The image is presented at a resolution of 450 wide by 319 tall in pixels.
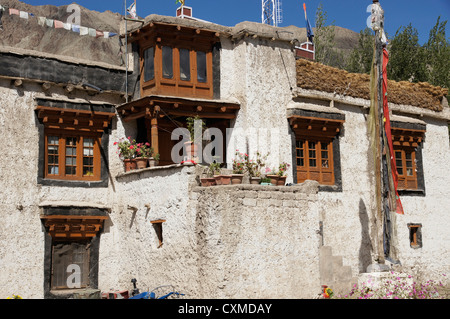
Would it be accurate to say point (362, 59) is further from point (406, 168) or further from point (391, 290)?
point (391, 290)

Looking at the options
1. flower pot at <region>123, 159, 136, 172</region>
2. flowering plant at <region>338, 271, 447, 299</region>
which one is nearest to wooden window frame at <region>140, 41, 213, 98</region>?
flower pot at <region>123, 159, 136, 172</region>

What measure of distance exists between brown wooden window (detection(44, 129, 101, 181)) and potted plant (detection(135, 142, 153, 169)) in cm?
124

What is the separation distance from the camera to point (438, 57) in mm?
27781

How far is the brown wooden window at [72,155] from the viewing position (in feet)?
48.8

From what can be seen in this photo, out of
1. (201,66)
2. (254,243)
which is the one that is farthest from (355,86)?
(254,243)

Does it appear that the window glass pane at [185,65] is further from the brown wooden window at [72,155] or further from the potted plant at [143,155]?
the brown wooden window at [72,155]

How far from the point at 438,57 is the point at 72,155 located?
20308 millimetres

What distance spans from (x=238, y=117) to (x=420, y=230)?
25.8 ft

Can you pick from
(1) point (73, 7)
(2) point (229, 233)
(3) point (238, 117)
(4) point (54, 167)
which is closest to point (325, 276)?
(2) point (229, 233)

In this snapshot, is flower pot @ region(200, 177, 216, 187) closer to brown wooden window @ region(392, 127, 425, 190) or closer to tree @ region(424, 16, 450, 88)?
brown wooden window @ region(392, 127, 425, 190)

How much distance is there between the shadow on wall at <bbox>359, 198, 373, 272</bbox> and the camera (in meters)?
17.2

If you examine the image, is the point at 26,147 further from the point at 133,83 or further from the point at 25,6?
the point at 25,6

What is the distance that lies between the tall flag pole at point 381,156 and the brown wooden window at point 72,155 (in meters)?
7.77

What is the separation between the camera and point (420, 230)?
19.0 meters
